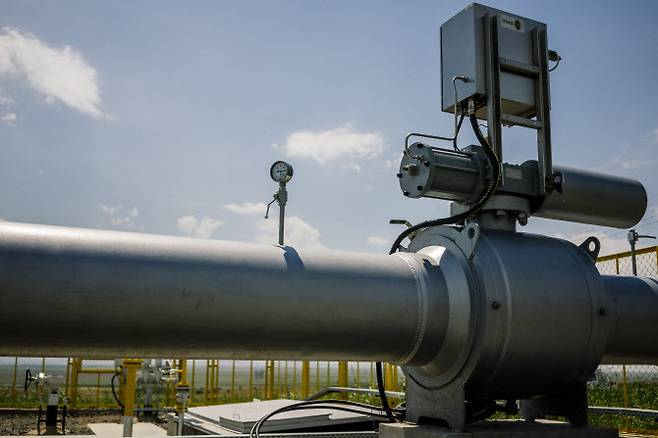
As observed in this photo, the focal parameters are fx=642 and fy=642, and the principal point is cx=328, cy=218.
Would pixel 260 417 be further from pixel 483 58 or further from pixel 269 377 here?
pixel 269 377

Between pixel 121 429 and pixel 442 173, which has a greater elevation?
pixel 442 173

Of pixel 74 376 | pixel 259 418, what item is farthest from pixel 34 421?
pixel 259 418

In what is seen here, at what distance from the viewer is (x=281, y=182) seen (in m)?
3.21

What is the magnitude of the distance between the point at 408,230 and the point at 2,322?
1350 mm

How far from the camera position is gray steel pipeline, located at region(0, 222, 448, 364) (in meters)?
1.57

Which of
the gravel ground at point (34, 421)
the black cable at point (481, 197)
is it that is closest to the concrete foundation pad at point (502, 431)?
the black cable at point (481, 197)

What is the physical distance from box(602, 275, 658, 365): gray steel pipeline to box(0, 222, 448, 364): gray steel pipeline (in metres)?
0.73

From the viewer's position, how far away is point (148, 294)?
1.65 m

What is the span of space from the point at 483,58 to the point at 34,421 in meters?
10.7

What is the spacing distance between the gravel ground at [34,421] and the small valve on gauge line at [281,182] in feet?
23.8

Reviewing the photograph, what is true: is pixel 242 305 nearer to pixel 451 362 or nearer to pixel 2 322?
pixel 2 322

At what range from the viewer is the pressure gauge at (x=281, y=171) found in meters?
3.33

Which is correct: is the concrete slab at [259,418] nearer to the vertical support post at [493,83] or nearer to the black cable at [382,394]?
the black cable at [382,394]

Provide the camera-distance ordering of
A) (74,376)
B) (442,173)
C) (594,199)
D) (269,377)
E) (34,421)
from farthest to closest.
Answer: (74,376) → (269,377) → (34,421) → (594,199) → (442,173)
